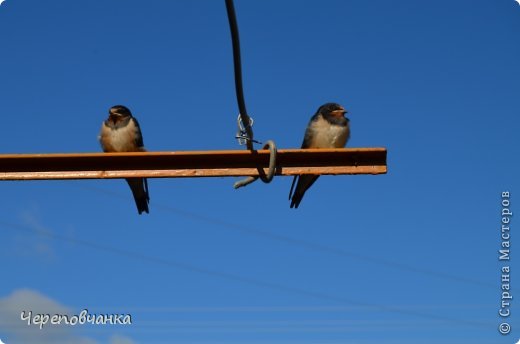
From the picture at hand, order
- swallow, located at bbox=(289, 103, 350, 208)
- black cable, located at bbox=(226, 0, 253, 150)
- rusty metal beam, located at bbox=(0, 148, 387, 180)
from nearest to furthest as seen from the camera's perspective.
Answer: black cable, located at bbox=(226, 0, 253, 150) < rusty metal beam, located at bbox=(0, 148, 387, 180) < swallow, located at bbox=(289, 103, 350, 208)

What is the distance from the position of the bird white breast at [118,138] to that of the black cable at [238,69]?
14.2ft

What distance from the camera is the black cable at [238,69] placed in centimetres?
434

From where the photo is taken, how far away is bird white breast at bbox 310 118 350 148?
8.65m

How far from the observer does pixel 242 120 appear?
4797 millimetres

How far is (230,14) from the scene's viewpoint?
14.2ft

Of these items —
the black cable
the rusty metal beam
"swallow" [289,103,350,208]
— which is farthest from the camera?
"swallow" [289,103,350,208]

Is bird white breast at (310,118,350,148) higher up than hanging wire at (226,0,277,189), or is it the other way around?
bird white breast at (310,118,350,148)

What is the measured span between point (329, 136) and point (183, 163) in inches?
160

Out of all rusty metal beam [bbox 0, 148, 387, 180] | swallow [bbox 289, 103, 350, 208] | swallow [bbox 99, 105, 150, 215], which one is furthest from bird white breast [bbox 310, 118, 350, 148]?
rusty metal beam [bbox 0, 148, 387, 180]

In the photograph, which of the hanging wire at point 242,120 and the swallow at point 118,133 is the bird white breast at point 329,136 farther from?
the hanging wire at point 242,120

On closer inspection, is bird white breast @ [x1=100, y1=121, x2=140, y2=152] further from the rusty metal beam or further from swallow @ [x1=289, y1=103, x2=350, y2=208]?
the rusty metal beam

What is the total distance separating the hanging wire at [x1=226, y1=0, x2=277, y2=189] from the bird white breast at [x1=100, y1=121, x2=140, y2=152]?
4.27 m

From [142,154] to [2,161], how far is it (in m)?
0.87

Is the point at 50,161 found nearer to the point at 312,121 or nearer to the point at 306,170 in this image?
the point at 306,170
